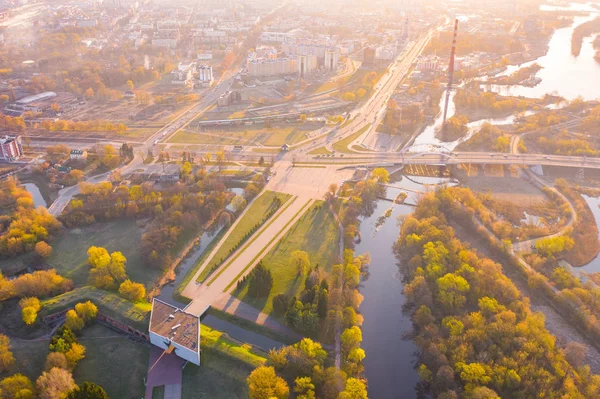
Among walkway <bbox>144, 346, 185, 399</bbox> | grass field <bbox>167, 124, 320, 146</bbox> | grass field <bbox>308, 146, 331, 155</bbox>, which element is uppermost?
grass field <bbox>167, 124, 320, 146</bbox>

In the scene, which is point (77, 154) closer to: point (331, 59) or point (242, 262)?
point (242, 262)

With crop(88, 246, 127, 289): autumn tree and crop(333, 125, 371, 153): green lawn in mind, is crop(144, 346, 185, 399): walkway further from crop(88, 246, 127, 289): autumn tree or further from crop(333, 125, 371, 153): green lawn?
crop(333, 125, 371, 153): green lawn

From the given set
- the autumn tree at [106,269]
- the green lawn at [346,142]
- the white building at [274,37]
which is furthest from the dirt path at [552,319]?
the white building at [274,37]

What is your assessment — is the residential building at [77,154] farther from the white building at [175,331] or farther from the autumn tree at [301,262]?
the autumn tree at [301,262]

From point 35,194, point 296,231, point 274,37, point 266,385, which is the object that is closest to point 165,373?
point 266,385

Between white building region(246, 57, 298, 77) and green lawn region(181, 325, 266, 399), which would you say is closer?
green lawn region(181, 325, 266, 399)

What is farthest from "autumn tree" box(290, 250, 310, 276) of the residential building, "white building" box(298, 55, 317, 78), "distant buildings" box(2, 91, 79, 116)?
"white building" box(298, 55, 317, 78)

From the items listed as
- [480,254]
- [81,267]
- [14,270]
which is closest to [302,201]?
[480,254]

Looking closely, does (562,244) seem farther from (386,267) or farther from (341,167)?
(341,167)
